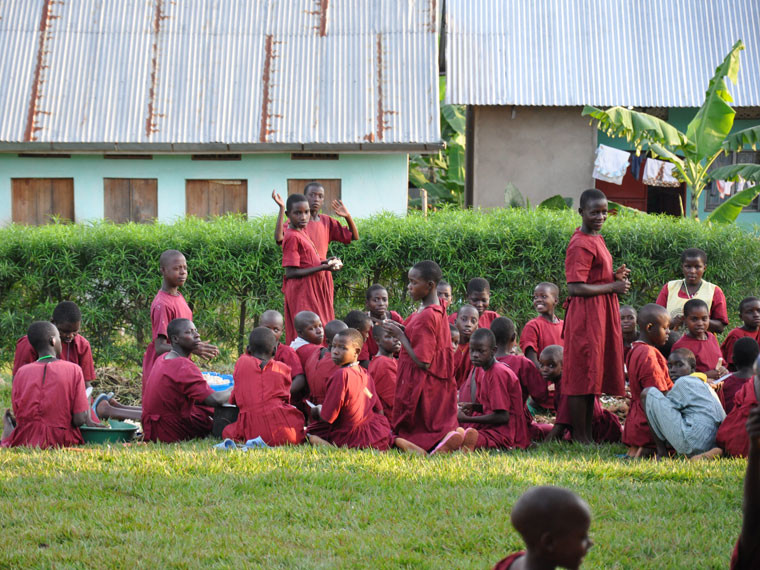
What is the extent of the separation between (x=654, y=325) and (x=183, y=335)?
3.76m

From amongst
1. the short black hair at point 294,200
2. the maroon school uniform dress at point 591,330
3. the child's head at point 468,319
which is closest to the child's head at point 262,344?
the child's head at point 468,319

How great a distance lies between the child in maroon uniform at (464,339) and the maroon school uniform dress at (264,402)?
1.89 metres

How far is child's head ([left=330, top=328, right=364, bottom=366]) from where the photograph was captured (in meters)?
6.69

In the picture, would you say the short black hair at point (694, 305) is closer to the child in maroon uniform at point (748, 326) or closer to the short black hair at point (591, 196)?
the child in maroon uniform at point (748, 326)

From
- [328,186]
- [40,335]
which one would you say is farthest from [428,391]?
[328,186]

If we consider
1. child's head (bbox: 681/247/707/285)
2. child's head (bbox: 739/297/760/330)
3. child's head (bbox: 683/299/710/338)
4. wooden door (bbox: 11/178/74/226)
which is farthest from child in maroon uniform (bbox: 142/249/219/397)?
wooden door (bbox: 11/178/74/226)

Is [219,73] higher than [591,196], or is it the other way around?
[219,73]

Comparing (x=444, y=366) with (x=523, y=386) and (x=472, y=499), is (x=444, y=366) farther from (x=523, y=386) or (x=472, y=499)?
(x=472, y=499)

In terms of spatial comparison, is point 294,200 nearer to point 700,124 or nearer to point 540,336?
point 540,336

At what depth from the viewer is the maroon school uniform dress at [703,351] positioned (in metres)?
7.75

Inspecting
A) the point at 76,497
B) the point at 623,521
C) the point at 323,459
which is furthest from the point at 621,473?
the point at 76,497

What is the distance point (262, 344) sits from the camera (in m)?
6.88

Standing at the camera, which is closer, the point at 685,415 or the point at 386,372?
the point at 685,415

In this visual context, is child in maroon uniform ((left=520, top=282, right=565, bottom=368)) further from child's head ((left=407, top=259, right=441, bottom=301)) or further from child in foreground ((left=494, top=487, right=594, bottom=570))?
child in foreground ((left=494, top=487, right=594, bottom=570))
